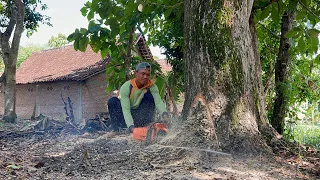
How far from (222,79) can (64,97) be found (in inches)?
657

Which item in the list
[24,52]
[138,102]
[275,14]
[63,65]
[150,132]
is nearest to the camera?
[150,132]

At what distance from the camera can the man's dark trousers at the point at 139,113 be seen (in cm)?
506

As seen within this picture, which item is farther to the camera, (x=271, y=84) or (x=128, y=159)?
(x=271, y=84)

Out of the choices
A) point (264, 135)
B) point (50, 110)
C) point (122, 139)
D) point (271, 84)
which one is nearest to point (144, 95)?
point (122, 139)

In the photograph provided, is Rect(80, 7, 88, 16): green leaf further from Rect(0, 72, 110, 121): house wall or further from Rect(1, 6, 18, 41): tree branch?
Rect(0, 72, 110, 121): house wall

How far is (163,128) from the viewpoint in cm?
390

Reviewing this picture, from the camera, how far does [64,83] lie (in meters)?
19.1

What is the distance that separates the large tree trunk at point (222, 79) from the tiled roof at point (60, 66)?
14.7m

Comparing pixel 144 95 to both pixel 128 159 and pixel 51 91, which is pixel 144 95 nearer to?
pixel 128 159

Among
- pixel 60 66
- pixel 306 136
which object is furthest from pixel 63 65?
pixel 306 136

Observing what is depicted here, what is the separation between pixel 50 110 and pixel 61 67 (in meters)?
2.90

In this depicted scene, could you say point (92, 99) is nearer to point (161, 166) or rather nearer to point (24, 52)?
point (161, 166)

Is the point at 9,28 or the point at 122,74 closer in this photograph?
the point at 122,74

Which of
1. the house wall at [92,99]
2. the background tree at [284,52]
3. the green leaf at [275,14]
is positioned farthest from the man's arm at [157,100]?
the house wall at [92,99]
